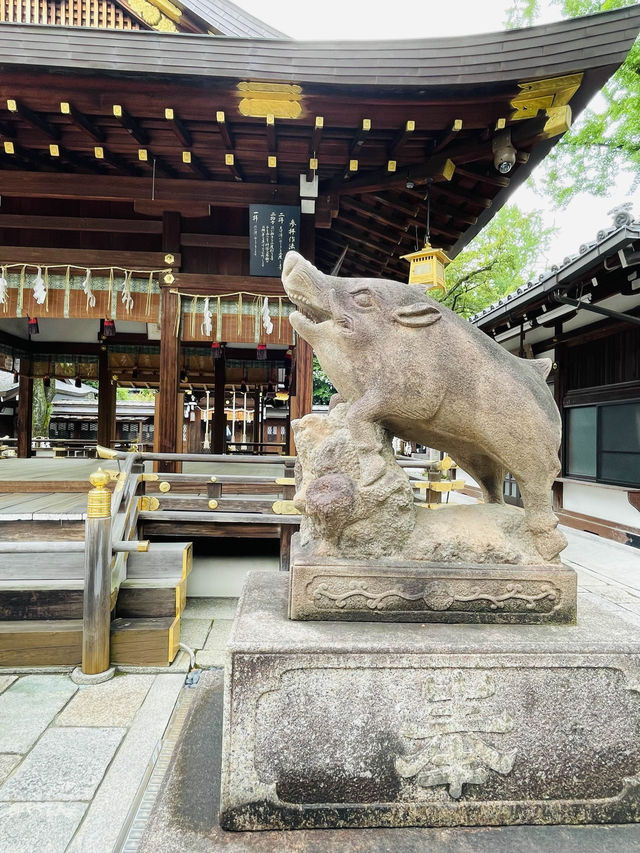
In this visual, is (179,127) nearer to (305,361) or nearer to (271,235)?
(271,235)

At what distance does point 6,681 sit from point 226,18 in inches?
329

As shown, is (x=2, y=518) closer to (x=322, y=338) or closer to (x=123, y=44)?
(x=322, y=338)

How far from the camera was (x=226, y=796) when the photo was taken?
4.95 ft

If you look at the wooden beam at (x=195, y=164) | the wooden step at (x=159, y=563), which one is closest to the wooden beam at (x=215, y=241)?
the wooden beam at (x=195, y=164)

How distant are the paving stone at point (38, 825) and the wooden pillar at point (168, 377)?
411 centimetres

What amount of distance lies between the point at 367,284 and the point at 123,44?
4069 mm

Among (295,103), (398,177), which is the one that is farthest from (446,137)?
(295,103)

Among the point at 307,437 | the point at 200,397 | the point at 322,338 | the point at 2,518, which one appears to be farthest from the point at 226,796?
the point at 200,397

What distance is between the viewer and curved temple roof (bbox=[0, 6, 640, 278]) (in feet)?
13.5

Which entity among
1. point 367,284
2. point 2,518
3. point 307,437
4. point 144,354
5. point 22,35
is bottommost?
point 2,518

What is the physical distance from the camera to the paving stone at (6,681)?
3.09m

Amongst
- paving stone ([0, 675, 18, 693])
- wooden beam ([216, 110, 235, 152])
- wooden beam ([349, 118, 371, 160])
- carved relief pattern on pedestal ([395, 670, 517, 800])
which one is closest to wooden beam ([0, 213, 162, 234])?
wooden beam ([216, 110, 235, 152])

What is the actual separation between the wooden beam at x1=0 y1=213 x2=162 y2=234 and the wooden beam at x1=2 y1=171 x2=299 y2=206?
0.29 metres

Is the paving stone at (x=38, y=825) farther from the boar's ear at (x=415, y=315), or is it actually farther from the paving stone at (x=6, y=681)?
the boar's ear at (x=415, y=315)
